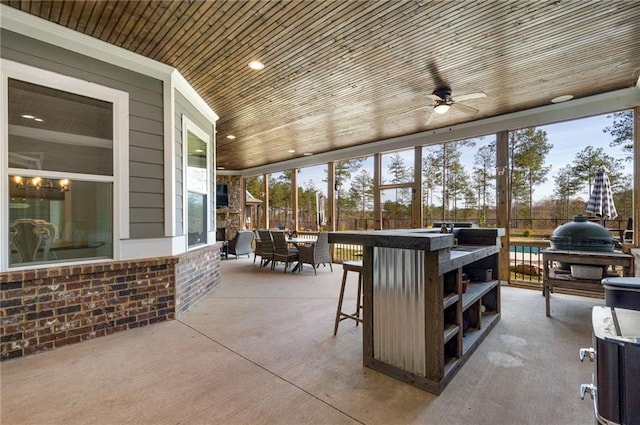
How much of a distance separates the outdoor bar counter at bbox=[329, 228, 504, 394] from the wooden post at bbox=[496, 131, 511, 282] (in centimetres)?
336

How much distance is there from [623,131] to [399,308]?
16.7 ft

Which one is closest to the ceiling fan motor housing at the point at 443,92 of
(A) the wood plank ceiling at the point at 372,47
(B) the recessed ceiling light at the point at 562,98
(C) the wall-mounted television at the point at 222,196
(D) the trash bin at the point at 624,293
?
(A) the wood plank ceiling at the point at 372,47

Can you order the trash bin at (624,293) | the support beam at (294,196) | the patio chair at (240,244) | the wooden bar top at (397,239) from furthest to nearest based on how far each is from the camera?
the support beam at (294,196), the patio chair at (240,244), the wooden bar top at (397,239), the trash bin at (624,293)

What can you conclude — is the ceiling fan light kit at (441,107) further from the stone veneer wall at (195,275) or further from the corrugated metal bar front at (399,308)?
the stone veneer wall at (195,275)

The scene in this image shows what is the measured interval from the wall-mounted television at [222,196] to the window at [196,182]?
19.8 feet

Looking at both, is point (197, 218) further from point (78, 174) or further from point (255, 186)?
point (255, 186)

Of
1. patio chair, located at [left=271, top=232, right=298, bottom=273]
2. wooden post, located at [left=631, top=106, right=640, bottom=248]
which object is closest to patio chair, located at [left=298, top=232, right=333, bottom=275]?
patio chair, located at [left=271, top=232, right=298, bottom=273]

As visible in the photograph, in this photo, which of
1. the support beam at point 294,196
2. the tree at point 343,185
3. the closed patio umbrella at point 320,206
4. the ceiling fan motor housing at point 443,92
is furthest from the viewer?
the support beam at point 294,196

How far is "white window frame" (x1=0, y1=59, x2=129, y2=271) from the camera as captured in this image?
8.55 ft

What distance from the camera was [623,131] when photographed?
458 cm

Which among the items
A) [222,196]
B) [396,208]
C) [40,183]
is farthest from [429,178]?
[222,196]

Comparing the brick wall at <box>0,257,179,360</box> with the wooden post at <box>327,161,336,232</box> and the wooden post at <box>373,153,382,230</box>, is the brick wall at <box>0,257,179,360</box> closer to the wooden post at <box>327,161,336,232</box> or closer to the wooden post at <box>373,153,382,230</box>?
the wooden post at <box>373,153,382,230</box>

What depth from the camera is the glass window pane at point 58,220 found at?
273 centimetres

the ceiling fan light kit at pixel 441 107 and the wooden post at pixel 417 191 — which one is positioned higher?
the ceiling fan light kit at pixel 441 107
